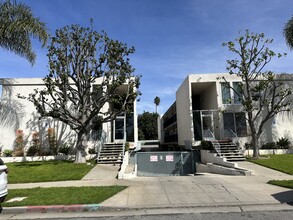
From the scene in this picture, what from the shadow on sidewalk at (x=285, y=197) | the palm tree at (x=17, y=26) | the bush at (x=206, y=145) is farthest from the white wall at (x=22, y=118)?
the shadow on sidewalk at (x=285, y=197)

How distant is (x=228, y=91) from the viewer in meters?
22.6

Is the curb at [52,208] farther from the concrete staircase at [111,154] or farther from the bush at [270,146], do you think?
the bush at [270,146]

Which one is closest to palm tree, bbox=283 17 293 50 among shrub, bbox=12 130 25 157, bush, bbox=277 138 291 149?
bush, bbox=277 138 291 149

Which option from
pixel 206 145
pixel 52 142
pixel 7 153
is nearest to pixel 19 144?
pixel 7 153

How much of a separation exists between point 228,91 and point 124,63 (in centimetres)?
978

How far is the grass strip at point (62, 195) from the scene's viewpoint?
24.3 ft

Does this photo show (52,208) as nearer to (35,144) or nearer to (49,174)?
(49,174)

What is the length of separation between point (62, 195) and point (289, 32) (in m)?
18.9

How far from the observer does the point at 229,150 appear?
731 inches

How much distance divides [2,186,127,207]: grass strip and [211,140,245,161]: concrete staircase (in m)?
10.3

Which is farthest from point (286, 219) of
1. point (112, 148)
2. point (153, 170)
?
A: point (112, 148)

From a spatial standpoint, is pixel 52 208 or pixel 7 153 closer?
pixel 52 208

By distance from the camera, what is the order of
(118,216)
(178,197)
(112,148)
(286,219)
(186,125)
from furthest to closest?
1. (186,125)
2. (112,148)
3. (178,197)
4. (118,216)
5. (286,219)

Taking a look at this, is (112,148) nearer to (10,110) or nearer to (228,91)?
(10,110)
